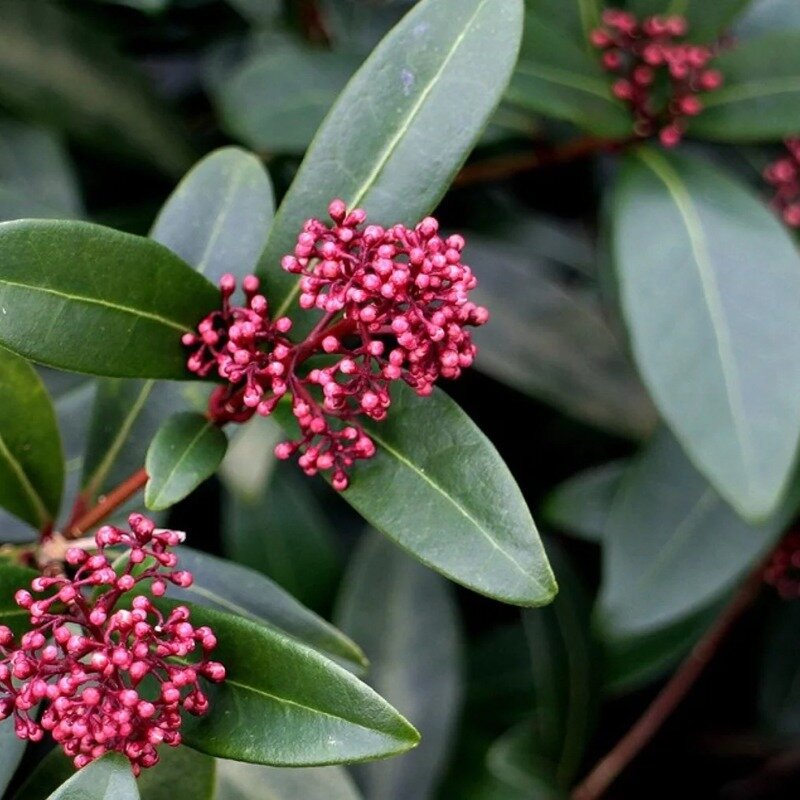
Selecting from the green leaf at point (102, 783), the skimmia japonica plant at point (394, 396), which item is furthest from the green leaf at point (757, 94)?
the green leaf at point (102, 783)

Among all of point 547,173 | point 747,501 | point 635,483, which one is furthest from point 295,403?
point 547,173

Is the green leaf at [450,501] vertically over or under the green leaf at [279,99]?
over

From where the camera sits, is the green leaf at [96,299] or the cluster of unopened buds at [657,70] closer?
the green leaf at [96,299]

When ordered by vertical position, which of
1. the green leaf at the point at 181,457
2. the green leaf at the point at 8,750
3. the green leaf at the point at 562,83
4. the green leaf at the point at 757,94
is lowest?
the green leaf at the point at 8,750

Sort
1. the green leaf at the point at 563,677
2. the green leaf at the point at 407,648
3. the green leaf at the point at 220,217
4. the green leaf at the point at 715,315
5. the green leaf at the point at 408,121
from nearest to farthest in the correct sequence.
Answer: the green leaf at the point at 408,121
the green leaf at the point at 220,217
the green leaf at the point at 715,315
the green leaf at the point at 407,648
the green leaf at the point at 563,677

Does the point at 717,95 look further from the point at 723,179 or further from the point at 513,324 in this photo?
the point at 513,324

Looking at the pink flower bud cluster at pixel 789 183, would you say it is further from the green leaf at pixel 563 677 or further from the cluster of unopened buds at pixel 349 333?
the cluster of unopened buds at pixel 349 333

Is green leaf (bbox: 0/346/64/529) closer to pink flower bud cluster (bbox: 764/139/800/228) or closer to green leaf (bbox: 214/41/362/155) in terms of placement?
green leaf (bbox: 214/41/362/155)

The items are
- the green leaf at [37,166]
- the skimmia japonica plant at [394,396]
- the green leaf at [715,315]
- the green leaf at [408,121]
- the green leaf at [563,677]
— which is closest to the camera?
the skimmia japonica plant at [394,396]
